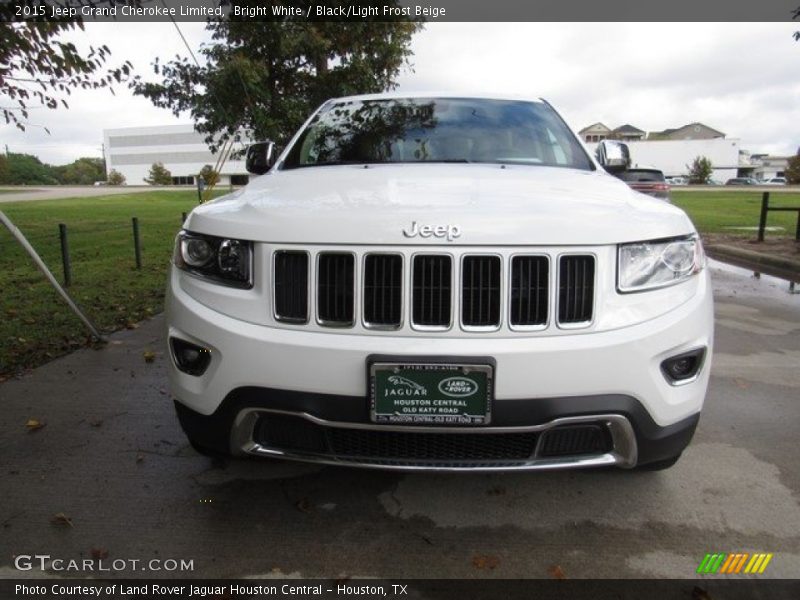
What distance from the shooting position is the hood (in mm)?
2125

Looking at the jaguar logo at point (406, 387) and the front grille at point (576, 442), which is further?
the front grille at point (576, 442)

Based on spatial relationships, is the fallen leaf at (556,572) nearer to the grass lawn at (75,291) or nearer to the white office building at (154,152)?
the grass lawn at (75,291)

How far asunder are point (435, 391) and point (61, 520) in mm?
1681

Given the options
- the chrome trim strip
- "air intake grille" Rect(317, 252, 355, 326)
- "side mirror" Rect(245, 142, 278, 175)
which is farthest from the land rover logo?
"side mirror" Rect(245, 142, 278, 175)

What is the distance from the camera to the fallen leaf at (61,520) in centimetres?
252

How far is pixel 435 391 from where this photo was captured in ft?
6.74

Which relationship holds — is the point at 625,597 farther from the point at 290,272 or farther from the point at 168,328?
the point at 168,328

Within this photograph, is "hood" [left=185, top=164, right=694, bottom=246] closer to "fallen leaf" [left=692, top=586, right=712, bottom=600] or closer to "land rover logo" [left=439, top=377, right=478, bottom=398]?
"land rover logo" [left=439, top=377, right=478, bottom=398]

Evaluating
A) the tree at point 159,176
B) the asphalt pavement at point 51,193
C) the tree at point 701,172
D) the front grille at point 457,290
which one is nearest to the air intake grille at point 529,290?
the front grille at point 457,290

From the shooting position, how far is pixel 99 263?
32.5 feet

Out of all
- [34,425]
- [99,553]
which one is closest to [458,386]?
[99,553]

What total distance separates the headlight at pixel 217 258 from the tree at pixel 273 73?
24.5 ft

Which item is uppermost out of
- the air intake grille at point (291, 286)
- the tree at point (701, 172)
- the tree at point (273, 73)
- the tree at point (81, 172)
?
the tree at point (273, 73)

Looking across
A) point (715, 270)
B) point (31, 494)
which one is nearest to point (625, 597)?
point (31, 494)
